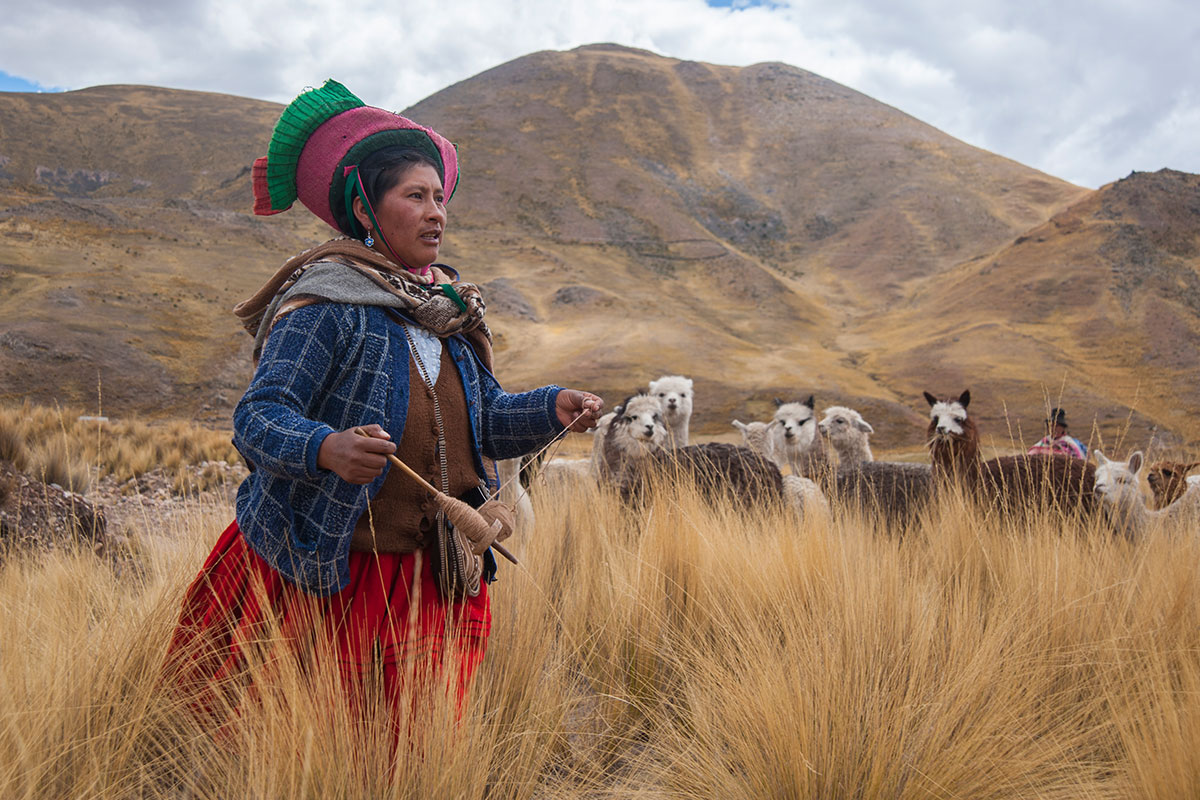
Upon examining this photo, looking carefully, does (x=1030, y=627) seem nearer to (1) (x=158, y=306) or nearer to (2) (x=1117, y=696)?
(2) (x=1117, y=696)

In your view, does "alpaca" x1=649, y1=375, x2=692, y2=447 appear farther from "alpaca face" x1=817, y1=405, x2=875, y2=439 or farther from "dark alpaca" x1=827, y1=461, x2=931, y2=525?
"dark alpaca" x1=827, y1=461, x2=931, y2=525

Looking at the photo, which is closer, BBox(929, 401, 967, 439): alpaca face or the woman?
the woman

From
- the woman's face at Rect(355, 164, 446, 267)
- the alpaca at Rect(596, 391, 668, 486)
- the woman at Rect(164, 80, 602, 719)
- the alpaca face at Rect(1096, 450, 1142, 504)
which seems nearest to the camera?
the woman at Rect(164, 80, 602, 719)

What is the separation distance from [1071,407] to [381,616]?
32794 mm

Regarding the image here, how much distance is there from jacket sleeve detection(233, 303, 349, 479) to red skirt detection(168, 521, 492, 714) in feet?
1.35

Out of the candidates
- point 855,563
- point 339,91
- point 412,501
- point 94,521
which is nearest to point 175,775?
point 412,501

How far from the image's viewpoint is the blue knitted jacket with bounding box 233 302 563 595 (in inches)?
68.6

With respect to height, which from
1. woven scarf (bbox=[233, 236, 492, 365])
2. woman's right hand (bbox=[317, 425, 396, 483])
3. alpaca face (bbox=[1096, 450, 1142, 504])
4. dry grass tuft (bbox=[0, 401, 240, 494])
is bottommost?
dry grass tuft (bbox=[0, 401, 240, 494])

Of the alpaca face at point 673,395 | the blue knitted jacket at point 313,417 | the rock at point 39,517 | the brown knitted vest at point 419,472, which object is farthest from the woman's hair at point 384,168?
the alpaca face at point 673,395

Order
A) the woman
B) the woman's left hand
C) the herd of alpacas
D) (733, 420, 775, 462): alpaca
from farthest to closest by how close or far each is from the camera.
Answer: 1. (733, 420, 775, 462): alpaca
2. the herd of alpacas
3. the woman's left hand
4. the woman

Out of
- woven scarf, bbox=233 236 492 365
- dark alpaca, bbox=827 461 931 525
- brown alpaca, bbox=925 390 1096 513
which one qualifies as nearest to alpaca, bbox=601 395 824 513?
dark alpaca, bbox=827 461 931 525

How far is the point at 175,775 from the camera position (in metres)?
1.81

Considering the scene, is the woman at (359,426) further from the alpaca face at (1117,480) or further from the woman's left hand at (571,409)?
the alpaca face at (1117,480)

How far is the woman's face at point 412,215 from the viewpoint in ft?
6.96
